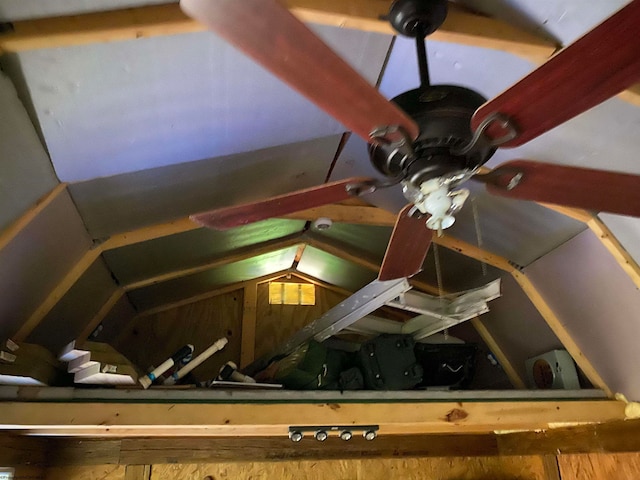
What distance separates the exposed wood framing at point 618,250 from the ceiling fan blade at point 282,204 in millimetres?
1368

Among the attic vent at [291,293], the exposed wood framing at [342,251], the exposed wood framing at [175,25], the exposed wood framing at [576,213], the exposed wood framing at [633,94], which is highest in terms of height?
the attic vent at [291,293]

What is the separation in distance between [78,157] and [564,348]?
2620mm

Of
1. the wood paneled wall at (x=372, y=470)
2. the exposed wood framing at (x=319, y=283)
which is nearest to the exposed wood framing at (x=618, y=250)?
the wood paneled wall at (x=372, y=470)

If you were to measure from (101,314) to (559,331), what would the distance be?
2564 mm

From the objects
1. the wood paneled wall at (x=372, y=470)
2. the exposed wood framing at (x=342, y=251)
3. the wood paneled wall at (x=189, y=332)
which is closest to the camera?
the wood paneled wall at (x=372, y=470)

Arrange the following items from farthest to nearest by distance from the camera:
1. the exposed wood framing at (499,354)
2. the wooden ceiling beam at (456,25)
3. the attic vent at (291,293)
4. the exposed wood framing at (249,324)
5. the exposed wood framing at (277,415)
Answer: the attic vent at (291,293) → the exposed wood framing at (249,324) → the exposed wood framing at (499,354) → the exposed wood framing at (277,415) → the wooden ceiling beam at (456,25)

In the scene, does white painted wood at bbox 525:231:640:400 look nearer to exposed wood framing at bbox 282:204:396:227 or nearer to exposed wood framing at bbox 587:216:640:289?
exposed wood framing at bbox 587:216:640:289

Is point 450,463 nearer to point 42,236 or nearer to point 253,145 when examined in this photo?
point 253,145

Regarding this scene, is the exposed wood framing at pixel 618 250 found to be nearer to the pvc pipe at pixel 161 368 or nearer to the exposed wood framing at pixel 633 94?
the exposed wood framing at pixel 633 94

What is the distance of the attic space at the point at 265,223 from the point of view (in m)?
1.30

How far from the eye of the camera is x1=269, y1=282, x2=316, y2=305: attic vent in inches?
158

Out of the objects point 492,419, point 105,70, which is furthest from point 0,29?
point 492,419

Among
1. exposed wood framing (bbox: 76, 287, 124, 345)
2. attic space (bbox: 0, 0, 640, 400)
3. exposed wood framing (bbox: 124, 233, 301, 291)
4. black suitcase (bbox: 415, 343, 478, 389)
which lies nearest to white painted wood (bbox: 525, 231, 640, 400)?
attic space (bbox: 0, 0, 640, 400)

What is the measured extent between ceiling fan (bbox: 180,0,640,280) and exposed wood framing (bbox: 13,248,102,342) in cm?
119
